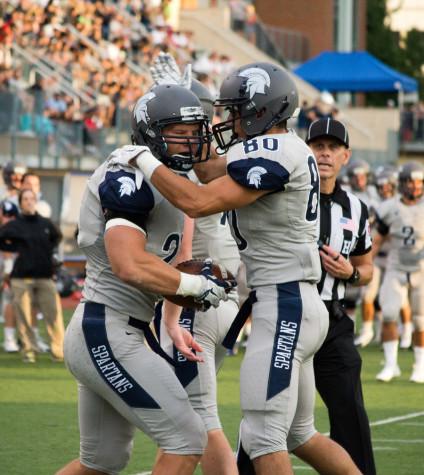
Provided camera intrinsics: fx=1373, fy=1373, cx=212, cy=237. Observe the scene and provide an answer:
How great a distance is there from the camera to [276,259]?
5.63m

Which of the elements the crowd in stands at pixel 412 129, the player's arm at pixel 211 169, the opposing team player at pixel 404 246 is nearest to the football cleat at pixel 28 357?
the opposing team player at pixel 404 246

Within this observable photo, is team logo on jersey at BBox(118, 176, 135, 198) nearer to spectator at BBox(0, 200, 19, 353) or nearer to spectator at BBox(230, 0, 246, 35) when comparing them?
spectator at BBox(0, 200, 19, 353)

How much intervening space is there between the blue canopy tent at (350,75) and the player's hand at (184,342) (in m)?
25.4

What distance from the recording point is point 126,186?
5266mm

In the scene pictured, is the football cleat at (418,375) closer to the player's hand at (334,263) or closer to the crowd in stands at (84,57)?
the player's hand at (334,263)

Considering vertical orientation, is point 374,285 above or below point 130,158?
below

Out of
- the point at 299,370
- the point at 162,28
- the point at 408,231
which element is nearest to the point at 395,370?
the point at 408,231

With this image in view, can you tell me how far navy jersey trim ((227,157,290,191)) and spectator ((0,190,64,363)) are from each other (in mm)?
7607

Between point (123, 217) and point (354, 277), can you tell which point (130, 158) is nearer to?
point (123, 217)

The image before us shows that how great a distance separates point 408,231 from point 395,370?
4.75ft

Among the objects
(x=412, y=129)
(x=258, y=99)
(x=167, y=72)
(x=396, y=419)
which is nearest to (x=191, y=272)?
(x=258, y=99)

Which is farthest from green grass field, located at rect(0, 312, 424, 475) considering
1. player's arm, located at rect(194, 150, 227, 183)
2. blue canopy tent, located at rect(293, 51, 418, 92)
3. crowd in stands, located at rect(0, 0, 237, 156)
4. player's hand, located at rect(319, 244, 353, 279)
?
blue canopy tent, located at rect(293, 51, 418, 92)

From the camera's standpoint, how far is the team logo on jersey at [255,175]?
5.42 m

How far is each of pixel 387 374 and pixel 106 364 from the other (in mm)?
6867
